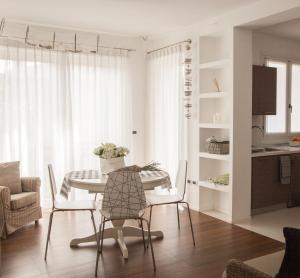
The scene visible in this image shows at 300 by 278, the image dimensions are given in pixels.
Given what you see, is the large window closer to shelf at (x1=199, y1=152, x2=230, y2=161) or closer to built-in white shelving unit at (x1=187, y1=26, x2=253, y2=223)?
built-in white shelving unit at (x1=187, y1=26, x2=253, y2=223)

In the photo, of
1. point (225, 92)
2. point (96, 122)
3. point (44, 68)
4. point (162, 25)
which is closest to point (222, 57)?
point (225, 92)

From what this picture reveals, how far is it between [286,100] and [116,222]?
347 cm

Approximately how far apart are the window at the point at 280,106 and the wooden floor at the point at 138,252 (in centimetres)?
192

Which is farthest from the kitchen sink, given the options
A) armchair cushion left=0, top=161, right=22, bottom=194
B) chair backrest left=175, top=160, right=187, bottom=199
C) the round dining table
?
armchair cushion left=0, top=161, right=22, bottom=194

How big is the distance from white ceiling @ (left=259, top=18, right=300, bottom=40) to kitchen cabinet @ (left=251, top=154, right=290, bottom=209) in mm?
1722

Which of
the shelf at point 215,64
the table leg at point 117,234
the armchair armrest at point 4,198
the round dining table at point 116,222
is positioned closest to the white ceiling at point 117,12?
the shelf at point 215,64

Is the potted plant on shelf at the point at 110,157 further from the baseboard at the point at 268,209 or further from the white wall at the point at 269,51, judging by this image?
the white wall at the point at 269,51

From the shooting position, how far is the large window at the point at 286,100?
532 cm

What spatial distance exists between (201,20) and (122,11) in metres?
1.08

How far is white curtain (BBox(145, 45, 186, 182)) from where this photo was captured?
4.98 metres

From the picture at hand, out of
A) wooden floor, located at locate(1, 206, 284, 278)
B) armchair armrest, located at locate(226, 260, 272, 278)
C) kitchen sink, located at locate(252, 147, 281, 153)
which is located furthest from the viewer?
kitchen sink, located at locate(252, 147, 281, 153)

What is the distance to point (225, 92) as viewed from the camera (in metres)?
4.26

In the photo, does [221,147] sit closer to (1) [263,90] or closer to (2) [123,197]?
(1) [263,90]

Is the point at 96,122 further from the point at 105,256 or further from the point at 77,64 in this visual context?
the point at 105,256
